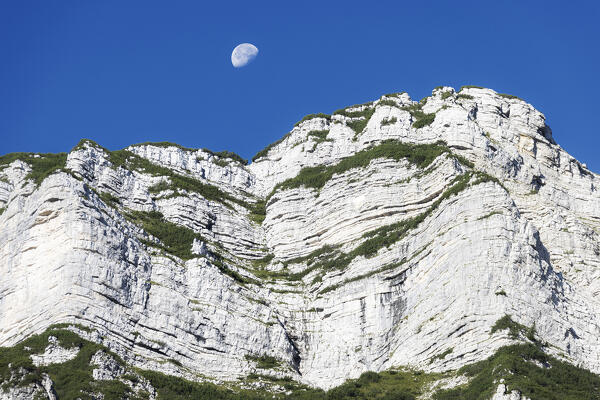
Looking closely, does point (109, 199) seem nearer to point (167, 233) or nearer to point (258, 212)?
point (167, 233)

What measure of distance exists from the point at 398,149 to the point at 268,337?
117ft

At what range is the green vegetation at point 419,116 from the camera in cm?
12206

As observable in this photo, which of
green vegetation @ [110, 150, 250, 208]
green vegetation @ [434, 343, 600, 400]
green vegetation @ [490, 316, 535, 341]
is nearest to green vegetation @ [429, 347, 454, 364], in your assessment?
green vegetation @ [434, 343, 600, 400]

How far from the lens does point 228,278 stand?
9675 centimetres

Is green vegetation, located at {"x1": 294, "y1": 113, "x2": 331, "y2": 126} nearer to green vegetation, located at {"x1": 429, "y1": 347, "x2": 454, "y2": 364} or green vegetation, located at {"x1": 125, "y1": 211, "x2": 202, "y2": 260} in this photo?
green vegetation, located at {"x1": 125, "y1": 211, "x2": 202, "y2": 260}

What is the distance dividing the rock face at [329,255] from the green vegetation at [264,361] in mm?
615

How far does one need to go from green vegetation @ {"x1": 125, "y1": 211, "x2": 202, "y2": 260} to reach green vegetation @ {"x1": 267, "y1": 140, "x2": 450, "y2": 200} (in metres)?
21.2

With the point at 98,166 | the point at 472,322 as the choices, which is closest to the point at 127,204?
the point at 98,166

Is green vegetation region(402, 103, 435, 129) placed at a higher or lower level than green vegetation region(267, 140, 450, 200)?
higher

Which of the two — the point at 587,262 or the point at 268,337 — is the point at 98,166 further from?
the point at 587,262

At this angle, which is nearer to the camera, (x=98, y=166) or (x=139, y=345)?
(x=139, y=345)

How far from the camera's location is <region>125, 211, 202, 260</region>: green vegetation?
324 feet

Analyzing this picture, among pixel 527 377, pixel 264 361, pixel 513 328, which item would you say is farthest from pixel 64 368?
pixel 513 328

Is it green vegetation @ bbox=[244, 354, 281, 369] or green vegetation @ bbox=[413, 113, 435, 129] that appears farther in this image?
green vegetation @ bbox=[413, 113, 435, 129]
